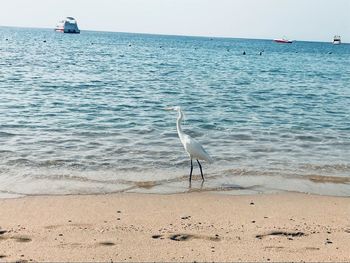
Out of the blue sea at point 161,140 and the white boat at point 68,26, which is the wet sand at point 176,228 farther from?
the white boat at point 68,26

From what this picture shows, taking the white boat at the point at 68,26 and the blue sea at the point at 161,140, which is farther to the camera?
the white boat at the point at 68,26

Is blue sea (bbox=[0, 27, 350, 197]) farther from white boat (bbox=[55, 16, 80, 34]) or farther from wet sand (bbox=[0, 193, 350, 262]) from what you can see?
white boat (bbox=[55, 16, 80, 34])

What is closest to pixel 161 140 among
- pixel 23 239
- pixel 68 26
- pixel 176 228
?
pixel 176 228

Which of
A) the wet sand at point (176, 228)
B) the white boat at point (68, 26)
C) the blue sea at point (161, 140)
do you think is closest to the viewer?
the wet sand at point (176, 228)

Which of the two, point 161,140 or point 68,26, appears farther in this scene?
point 68,26

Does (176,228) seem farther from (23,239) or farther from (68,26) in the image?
(68,26)

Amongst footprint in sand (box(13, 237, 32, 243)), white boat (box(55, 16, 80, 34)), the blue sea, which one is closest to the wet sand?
footprint in sand (box(13, 237, 32, 243))

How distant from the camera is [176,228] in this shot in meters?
6.10

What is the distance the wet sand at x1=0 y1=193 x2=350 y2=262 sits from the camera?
17.2ft

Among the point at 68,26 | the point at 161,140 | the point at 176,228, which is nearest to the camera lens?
the point at 176,228

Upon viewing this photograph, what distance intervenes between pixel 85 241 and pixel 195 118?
11.1 metres

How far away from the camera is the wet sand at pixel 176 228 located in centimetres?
525

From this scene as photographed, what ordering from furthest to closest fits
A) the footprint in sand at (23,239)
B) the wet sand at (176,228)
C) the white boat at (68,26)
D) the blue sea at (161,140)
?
the white boat at (68,26) < the blue sea at (161,140) < the footprint in sand at (23,239) < the wet sand at (176,228)

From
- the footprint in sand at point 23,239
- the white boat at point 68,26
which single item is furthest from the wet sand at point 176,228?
the white boat at point 68,26
